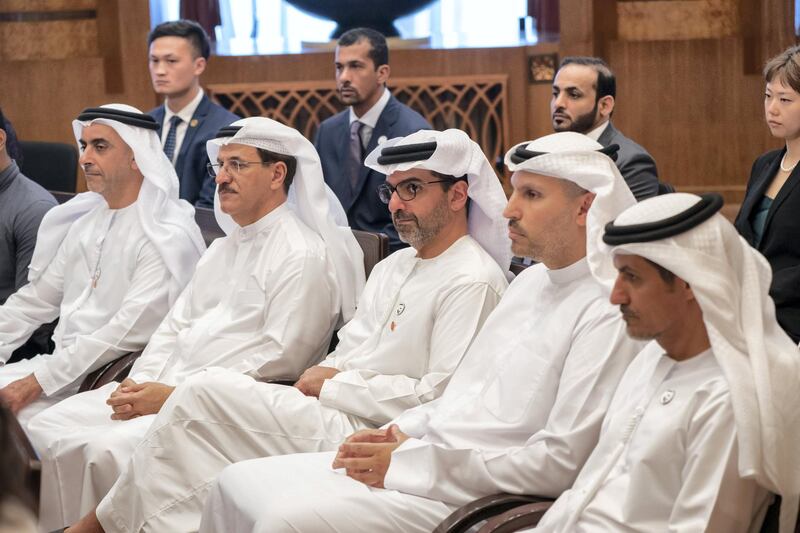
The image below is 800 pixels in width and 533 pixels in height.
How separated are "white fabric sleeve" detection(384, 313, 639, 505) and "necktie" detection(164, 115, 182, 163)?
11.5 feet

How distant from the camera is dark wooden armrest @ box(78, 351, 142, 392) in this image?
14.8ft

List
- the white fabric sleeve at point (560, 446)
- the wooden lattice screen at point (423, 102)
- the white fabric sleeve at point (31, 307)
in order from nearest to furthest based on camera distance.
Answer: the white fabric sleeve at point (560, 446)
the white fabric sleeve at point (31, 307)
the wooden lattice screen at point (423, 102)

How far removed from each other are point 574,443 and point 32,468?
1.52 meters

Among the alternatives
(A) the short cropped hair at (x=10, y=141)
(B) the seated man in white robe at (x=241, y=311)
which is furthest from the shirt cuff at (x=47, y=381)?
(A) the short cropped hair at (x=10, y=141)

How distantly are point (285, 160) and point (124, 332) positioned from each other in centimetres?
94

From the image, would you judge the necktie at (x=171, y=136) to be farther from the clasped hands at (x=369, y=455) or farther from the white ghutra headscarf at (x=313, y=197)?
the clasped hands at (x=369, y=455)

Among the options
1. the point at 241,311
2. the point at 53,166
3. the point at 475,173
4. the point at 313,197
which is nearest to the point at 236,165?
the point at 313,197

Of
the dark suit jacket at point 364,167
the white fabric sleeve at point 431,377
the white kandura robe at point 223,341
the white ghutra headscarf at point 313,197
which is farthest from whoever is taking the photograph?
the dark suit jacket at point 364,167

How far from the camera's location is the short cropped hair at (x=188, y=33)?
6445 mm

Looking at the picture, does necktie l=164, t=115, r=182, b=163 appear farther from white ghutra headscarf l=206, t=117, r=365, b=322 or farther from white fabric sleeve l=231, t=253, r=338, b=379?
white fabric sleeve l=231, t=253, r=338, b=379

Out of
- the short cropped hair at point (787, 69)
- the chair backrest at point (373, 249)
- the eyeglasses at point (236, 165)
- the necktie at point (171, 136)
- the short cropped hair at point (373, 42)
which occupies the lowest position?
the chair backrest at point (373, 249)

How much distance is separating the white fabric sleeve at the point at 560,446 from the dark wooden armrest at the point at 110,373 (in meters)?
1.88

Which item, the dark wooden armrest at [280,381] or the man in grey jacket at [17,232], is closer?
the dark wooden armrest at [280,381]

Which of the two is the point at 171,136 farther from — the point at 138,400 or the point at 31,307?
the point at 138,400
